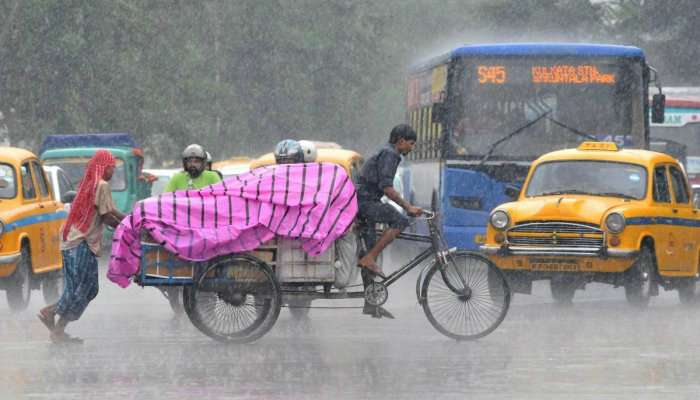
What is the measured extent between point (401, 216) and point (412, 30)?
8156cm

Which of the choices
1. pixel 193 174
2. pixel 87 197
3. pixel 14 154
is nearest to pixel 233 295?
pixel 87 197

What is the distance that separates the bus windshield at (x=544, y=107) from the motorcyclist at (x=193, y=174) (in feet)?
23.4

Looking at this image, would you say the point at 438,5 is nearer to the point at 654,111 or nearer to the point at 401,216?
the point at 654,111

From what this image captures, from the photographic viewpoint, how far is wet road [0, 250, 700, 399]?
11.2 metres

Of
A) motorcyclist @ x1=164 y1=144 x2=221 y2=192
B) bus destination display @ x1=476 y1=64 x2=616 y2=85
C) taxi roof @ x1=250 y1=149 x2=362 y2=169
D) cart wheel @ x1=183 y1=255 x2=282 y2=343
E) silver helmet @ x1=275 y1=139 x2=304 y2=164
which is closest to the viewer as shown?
cart wheel @ x1=183 y1=255 x2=282 y2=343

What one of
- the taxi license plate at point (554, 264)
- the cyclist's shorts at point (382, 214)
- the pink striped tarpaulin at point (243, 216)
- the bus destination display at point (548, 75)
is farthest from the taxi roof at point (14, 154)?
the bus destination display at point (548, 75)

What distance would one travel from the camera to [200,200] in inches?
566

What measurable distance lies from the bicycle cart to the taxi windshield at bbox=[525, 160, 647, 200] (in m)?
4.82

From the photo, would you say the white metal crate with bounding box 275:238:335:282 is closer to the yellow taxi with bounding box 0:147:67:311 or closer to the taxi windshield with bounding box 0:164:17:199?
the yellow taxi with bounding box 0:147:67:311

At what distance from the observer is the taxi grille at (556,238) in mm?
18203

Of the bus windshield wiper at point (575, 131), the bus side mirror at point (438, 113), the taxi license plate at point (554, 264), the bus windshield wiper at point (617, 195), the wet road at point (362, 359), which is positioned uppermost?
the bus side mirror at point (438, 113)

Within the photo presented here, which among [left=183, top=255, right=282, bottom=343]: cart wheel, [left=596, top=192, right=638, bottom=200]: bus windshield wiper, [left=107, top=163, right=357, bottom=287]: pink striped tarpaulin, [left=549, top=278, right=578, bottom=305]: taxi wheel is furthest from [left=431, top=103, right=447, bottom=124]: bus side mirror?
[left=183, top=255, right=282, bottom=343]: cart wheel

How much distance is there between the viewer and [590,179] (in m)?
19.5

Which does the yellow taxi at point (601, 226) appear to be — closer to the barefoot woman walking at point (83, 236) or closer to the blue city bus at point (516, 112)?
the blue city bus at point (516, 112)
